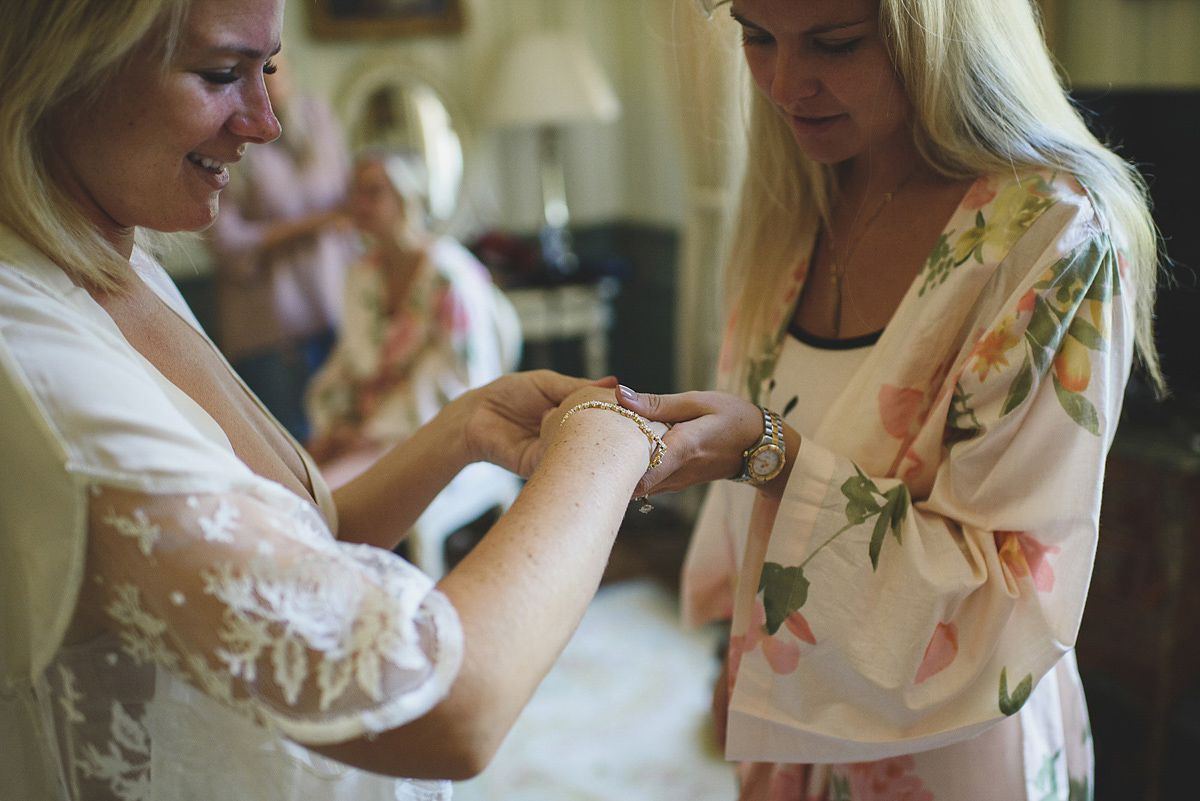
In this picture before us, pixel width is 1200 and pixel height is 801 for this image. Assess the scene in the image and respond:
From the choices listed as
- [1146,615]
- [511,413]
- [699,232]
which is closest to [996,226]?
[511,413]

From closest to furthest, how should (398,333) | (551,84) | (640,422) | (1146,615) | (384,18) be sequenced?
(640,422)
(1146,615)
(398,333)
(551,84)
(384,18)

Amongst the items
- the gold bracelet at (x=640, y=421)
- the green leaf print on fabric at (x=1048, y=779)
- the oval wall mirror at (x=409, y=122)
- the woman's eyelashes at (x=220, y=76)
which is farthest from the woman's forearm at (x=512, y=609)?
the oval wall mirror at (x=409, y=122)

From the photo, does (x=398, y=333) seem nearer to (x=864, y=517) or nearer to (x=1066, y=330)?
(x=864, y=517)

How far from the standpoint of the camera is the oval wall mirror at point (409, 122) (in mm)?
3660

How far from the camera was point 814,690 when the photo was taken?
979 mm

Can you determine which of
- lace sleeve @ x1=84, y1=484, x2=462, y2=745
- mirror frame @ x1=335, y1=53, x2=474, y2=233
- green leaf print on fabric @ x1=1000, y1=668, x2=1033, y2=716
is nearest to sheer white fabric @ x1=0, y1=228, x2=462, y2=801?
lace sleeve @ x1=84, y1=484, x2=462, y2=745

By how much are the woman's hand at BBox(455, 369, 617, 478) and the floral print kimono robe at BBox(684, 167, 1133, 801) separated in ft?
0.85

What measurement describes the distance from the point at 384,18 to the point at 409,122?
38 centimetres

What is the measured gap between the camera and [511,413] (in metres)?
1.05

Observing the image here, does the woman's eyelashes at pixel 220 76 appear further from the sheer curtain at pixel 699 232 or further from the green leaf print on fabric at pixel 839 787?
the green leaf print on fabric at pixel 839 787

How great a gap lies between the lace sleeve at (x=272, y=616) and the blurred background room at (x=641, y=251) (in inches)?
17.5

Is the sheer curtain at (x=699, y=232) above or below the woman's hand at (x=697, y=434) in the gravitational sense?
below

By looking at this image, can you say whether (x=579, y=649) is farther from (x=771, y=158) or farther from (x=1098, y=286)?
(x=1098, y=286)

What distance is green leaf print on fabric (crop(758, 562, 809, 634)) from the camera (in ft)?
3.22
